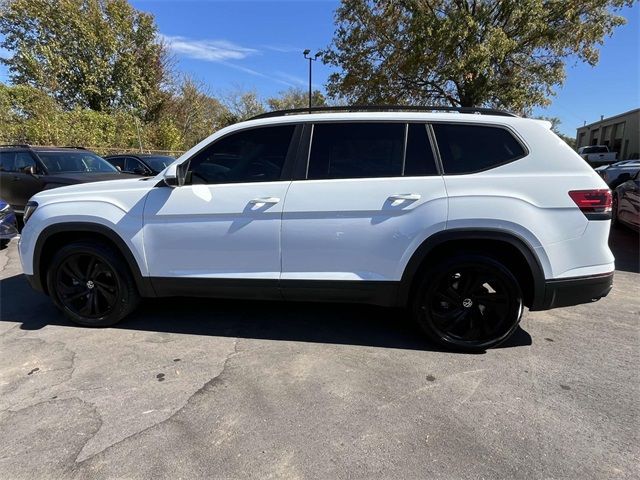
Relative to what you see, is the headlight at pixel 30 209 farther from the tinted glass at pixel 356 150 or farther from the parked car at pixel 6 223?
the parked car at pixel 6 223

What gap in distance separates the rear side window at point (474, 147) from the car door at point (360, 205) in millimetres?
125

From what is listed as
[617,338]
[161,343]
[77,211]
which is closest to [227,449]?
[161,343]

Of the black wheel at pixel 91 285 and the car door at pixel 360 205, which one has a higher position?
the car door at pixel 360 205

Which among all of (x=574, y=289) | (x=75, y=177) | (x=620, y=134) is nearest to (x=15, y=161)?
(x=75, y=177)

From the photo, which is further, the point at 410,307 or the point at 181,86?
the point at 181,86

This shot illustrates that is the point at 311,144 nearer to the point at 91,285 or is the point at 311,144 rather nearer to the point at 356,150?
the point at 356,150

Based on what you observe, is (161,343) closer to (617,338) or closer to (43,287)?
(43,287)

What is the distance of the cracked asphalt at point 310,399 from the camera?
2291mm

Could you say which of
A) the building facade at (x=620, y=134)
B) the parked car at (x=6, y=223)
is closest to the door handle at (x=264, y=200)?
the parked car at (x=6, y=223)

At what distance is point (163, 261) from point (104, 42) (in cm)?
2621

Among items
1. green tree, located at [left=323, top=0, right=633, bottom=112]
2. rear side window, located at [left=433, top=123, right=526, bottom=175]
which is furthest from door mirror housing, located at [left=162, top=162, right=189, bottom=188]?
green tree, located at [left=323, top=0, right=633, bottom=112]

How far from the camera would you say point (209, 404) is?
280 cm

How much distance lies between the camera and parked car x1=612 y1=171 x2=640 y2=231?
760 centimetres

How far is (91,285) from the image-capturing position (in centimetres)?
391
